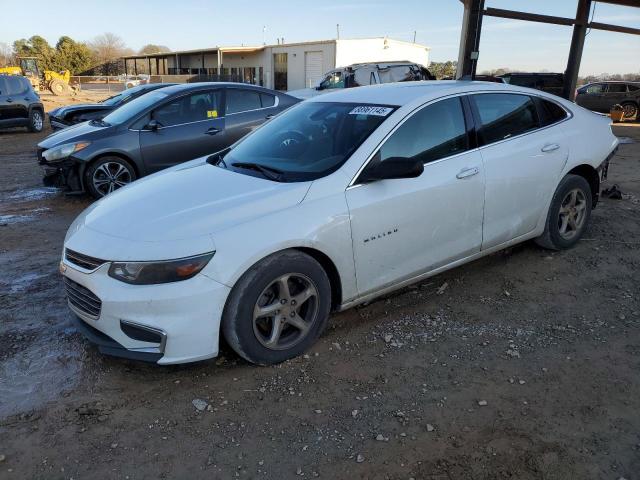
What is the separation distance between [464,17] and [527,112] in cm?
1007

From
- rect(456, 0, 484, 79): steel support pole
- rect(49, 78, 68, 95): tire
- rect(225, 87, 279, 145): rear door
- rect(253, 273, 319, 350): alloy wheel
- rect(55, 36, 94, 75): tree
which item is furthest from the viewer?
rect(55, 36, 94, 75): tree

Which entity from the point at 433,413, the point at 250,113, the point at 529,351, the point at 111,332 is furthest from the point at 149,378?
the point at 250,113

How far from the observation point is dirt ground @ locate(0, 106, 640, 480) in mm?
2510

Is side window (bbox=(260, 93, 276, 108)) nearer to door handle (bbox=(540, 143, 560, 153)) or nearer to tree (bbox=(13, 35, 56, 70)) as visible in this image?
door handle (bbox=(540, 143, 560, 153))

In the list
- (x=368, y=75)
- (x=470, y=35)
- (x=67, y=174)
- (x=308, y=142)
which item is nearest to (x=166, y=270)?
(x=308, y=142)

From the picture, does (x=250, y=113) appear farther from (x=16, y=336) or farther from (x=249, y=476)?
(x=249, y=476)

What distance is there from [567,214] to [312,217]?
2923 mm

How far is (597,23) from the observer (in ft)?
50.8

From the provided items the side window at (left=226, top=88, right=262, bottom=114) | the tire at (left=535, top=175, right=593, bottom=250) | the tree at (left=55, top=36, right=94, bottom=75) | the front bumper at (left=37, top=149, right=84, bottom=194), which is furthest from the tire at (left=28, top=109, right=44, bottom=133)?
the tree at (left=55, top=36, right=94, bottom=75)

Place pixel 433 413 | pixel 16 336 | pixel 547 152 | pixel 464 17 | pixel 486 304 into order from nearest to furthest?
pixel 433 413 → pixel 16 336 → pixel 486 304 → pixel 547 152 → pixel 464 17

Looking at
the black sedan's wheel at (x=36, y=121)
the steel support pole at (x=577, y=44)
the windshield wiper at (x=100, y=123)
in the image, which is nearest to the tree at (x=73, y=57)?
the black sedan's wheel at (x=36, y=121)

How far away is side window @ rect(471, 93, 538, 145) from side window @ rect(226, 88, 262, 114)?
457 cm

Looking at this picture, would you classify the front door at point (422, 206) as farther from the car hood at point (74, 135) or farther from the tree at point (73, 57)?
the tree at point (73, 57)

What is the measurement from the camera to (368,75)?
15164 millimetres
